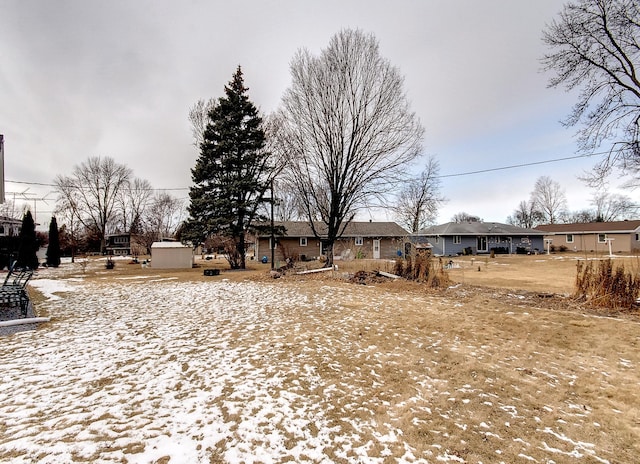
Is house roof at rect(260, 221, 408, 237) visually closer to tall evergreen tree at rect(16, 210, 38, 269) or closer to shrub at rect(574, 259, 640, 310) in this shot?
tall evergreen tree at rect(16, 210, 38, 269)

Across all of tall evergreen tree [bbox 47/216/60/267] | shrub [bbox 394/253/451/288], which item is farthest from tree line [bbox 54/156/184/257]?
shrub [bbox 394/253/451/288]

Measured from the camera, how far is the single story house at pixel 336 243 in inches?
1107

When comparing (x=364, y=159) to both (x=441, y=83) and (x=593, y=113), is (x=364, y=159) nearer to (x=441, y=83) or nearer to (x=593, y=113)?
(x=441, y=83)

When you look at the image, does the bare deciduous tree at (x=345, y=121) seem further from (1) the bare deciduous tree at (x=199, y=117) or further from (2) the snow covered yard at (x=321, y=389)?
(2) the snow covered yard at (x=321, y=389)

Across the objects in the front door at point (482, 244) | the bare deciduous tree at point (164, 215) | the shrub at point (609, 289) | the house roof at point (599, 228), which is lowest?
the shrub at point (609, 289)

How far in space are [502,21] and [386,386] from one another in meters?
14.5

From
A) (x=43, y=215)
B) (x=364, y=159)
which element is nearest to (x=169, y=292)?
(x=364, y=159)

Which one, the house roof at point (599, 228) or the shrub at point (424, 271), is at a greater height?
the house roof at point (599, 228)

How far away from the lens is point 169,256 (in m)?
21.5

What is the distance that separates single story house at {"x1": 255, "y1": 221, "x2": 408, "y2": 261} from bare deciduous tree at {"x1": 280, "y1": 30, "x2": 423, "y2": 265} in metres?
10.4

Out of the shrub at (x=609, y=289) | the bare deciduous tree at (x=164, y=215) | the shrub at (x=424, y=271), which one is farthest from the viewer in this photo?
the bare deciduous tree at (x=164, y=215)

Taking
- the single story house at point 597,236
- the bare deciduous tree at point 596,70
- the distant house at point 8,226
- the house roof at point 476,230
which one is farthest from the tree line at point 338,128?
the single story house at point 597,236

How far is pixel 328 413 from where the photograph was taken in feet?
10.2

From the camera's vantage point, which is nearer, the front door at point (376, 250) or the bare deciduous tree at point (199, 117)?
the bare deciduous tree at point (199, 117)
